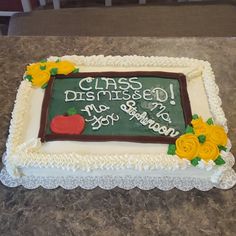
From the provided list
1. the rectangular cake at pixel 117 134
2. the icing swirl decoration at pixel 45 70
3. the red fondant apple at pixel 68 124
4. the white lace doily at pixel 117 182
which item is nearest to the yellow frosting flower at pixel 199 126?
the rectangular cake at pixel 117 134

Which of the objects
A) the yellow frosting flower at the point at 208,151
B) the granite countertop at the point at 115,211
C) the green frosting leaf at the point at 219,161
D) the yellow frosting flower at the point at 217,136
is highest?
the yellow frosting flower at the point at 217,136

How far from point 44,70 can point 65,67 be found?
6cm

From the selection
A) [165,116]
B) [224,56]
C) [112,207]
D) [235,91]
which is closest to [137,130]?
[165,116]

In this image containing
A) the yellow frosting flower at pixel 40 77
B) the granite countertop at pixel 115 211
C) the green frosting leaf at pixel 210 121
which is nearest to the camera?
the granite countertop at pixel 115 211

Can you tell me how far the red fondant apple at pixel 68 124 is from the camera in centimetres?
108

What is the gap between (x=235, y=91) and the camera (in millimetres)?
Answer: 1301

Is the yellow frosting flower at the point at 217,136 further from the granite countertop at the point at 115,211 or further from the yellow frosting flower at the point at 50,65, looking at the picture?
the yellow frosting flower at the point at 50,65

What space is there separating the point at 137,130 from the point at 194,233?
0.93 ft

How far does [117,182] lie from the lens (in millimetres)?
1071

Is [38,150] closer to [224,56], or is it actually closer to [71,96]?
[71,96]

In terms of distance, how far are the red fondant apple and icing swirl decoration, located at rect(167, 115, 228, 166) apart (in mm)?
232

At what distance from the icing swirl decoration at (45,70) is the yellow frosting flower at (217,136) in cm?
43

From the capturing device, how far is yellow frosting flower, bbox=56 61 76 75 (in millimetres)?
1246

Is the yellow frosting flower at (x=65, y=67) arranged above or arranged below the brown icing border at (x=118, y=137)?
above
